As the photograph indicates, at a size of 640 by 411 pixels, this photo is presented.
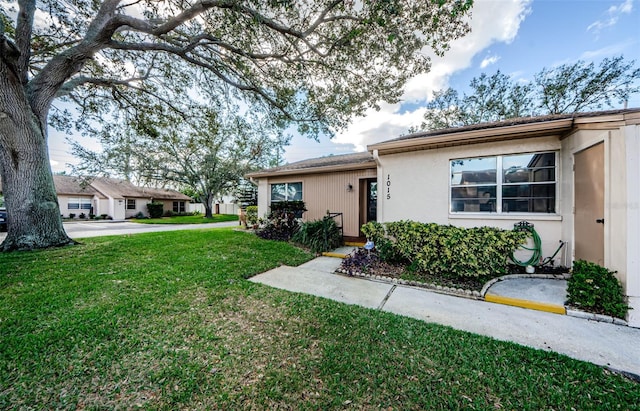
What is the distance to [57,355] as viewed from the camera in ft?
7.23

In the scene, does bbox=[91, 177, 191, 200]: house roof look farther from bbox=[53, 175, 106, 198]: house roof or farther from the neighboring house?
the neighboring house

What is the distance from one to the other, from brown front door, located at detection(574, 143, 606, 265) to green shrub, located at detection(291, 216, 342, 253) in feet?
17.4

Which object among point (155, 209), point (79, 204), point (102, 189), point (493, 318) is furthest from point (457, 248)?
point (79, 204)

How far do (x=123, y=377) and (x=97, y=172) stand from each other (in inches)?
804

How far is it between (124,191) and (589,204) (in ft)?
102

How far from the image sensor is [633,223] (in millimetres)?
2951

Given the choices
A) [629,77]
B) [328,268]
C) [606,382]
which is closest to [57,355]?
[328,268]

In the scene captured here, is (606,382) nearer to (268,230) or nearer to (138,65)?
(268,230)

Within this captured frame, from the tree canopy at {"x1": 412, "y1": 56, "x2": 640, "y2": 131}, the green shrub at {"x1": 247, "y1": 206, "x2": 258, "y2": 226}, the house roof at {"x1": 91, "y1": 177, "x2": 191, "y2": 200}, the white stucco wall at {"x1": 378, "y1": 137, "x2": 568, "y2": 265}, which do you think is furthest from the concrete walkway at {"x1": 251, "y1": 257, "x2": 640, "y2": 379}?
the house roof at {"x1": 91, "y1": 177, "x2": 191, "y2": 200}

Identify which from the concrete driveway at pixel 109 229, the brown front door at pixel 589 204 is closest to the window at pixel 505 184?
the brown front door at pixel 589 204

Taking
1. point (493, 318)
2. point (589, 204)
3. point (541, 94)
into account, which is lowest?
point (493, 318)

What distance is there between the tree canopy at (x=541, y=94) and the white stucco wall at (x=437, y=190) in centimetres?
1353

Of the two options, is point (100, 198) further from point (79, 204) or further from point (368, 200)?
point (368, 200)

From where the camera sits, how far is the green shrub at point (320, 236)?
703cm
